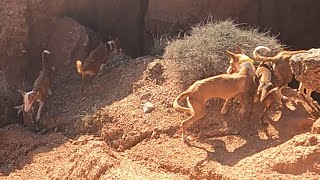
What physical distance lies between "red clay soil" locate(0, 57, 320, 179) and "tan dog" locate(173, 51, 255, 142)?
1.75ft

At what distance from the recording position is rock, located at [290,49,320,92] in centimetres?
777

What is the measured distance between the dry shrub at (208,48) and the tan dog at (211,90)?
1215mm

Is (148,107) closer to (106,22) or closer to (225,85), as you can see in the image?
(225,85)

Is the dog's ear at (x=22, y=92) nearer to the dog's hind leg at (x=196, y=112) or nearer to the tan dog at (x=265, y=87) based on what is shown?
the dog's hind leg at (x=196, y=112)

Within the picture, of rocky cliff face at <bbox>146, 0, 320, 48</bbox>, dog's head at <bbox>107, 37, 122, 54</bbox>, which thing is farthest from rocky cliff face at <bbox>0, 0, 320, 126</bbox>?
dog's head at <bbox>107, 37, 122, 54</bbox>

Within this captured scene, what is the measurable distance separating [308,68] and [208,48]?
9.78 feet

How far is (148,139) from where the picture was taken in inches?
373

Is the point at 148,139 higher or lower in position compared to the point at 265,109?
lower

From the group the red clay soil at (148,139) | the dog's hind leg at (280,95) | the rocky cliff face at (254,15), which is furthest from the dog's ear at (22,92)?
the dog's hind leg at (280,95)

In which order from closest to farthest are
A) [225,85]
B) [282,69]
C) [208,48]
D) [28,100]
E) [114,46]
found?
Answer: [225,85] → [282,69] → [208,48] → [28,100] → [114,46]

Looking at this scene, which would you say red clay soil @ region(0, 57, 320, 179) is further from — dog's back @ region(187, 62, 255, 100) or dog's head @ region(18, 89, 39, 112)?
dog's back @ region(187, 62, 255, 100)

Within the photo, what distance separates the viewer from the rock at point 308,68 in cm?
777

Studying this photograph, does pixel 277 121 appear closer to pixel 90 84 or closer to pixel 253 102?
pixel 253 102

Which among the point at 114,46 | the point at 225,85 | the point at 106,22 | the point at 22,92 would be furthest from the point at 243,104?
the point at 106,22
